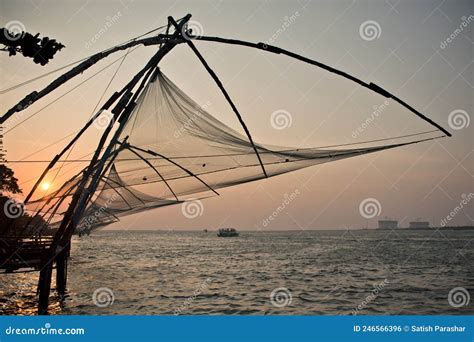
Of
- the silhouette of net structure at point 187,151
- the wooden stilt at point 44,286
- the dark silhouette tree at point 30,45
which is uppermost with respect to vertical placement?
the dark silhouette tree at point 30,45

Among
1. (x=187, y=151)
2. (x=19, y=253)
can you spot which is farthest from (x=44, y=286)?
(x=187, y=151)

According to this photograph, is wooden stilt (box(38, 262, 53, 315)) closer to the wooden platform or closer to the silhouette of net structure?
the wooden platform

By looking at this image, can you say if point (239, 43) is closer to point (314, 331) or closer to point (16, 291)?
point (314, 331)

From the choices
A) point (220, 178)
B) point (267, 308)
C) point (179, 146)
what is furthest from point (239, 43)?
point (267, 308)

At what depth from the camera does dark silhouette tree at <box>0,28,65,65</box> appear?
9.25 meters

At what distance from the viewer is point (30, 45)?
9.42m

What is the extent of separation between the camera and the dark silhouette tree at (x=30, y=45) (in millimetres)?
9250

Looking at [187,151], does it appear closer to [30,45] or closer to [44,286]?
[30,45]

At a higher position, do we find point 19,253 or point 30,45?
point 30,45

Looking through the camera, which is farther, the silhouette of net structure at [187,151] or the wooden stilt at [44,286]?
the wooden stilt at [44,286]

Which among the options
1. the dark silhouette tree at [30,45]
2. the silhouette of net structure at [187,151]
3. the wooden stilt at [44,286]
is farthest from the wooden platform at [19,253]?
the dark silhouette tree at [30,45]

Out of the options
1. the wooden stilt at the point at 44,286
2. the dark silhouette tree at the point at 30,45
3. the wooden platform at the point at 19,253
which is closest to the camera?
the dark silhouette tree at the point at 30,45

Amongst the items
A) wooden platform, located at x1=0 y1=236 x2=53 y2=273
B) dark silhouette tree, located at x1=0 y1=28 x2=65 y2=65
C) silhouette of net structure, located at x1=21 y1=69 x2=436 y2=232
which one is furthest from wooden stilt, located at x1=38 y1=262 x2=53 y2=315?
dark silhouette tree, located at x1=0 y1=28 x2=65 y2=65

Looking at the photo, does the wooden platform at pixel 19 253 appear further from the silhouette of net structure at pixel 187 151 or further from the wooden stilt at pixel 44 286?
Answer: the silhouette of net structure at pixel 187 151
